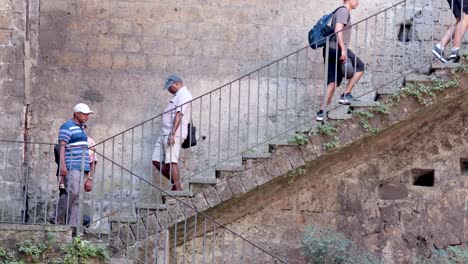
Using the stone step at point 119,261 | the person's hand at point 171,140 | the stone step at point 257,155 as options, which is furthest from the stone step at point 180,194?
the stone step at point 119,261

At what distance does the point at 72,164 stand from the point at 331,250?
319 cm

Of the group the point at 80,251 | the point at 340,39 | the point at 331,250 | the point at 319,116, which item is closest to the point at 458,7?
the point at 340,39

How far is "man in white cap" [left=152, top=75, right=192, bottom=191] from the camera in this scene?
13703mm

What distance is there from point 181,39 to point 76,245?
3.78 metres

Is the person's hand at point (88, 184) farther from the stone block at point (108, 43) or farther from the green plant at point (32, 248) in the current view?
the stone block at point (108, 43)

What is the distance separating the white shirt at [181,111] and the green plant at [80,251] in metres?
2.02

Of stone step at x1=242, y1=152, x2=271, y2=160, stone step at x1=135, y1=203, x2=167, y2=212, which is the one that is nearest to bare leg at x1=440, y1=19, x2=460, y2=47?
stone step at x1=242, y1=152, x2=271, y2=160

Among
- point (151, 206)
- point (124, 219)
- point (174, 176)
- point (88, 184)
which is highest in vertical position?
point (174, 176)

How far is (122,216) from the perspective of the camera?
526 inches

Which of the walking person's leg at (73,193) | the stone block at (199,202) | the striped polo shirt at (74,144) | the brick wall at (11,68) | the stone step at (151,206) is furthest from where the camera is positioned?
the brick wall at (11,68)

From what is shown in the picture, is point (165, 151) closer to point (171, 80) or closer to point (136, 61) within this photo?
point (171, 80)

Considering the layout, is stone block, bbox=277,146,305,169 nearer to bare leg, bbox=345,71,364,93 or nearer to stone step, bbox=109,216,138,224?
bare leg, bbox=345,71,364,93

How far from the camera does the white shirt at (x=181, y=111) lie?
13844 mm

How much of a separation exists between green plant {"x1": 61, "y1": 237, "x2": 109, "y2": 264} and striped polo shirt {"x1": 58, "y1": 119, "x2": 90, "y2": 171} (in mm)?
861
